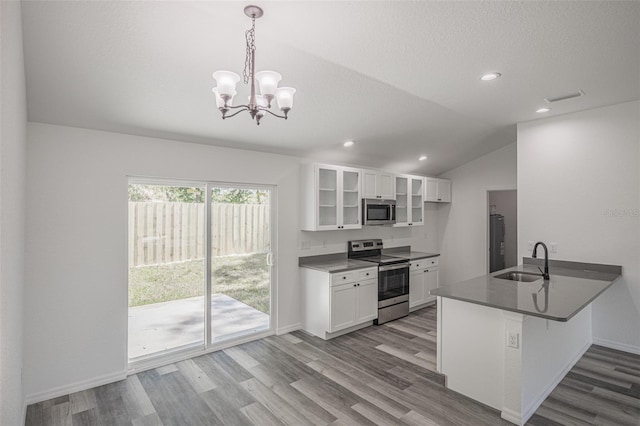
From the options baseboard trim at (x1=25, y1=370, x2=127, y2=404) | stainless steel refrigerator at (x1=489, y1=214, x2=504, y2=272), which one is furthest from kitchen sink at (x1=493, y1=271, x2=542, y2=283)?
baseboard trim at (x1=25, y1=370, x2=127, y2=404)

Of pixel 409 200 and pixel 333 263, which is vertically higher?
pixel 409 200

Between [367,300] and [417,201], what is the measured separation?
2.25m

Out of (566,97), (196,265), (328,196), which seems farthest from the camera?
(328,196)

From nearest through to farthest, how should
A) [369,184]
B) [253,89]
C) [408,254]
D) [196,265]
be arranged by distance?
1. [253,89]
2. [196,265]
3. [369,184]
4. [408,254]

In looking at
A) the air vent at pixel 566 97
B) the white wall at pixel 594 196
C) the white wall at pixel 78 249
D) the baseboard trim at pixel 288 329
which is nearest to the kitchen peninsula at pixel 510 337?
the white wall at pixel 594 196

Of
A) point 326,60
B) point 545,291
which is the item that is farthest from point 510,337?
point 326,60

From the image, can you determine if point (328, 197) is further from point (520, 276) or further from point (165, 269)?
point (520, 276)

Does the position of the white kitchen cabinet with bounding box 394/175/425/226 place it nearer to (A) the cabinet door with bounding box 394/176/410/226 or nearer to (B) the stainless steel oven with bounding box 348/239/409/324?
(A) the cabinet door with bounding box 394/176/410/226

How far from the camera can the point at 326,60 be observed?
2.56 meters

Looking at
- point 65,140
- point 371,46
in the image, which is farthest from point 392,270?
point 65,140

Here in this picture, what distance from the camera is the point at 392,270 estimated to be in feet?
16.4

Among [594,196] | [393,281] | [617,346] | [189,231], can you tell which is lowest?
[617,346]

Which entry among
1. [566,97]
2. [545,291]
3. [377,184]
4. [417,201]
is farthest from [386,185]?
[545,291]

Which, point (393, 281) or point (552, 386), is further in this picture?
point (393, 281)
